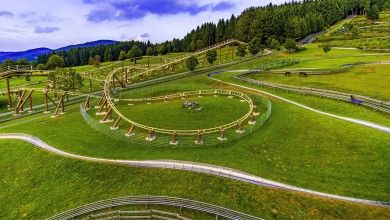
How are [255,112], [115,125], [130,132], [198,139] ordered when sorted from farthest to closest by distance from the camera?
[255,112] → [115,125] → [130,132] → [198,139]

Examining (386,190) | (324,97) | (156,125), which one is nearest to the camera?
(386,190)

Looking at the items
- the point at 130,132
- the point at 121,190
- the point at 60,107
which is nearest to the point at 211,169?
the point at 121,190

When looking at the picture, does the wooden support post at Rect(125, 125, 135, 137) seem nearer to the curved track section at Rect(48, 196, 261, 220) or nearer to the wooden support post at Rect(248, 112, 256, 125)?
the curved track section at Rect(48, 196, 261, 220)

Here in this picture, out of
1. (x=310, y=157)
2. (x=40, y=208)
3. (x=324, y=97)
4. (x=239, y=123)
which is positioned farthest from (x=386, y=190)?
(x=40, y=208)

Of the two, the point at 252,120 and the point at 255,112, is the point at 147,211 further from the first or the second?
the point at 255,112

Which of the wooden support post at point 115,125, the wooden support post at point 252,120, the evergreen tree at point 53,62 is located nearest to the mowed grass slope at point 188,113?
the wooden support post at point 252,120

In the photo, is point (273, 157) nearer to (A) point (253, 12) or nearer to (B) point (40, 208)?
(B) point (40, 208)

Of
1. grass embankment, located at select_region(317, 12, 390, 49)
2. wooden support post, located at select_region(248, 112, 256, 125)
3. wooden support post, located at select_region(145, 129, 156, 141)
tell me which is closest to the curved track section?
wooden support post, located at select_region(145, 129, 156, 141)
